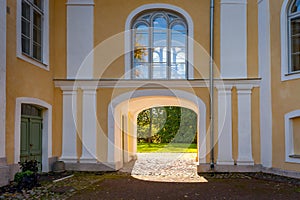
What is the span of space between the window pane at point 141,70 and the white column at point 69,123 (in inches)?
72.9

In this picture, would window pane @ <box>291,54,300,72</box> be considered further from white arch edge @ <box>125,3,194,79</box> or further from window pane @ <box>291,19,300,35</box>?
white arch edge @ <box>125,3,194,79</box>

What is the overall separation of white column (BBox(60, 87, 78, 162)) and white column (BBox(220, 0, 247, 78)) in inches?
171

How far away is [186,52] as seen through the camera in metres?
12.1

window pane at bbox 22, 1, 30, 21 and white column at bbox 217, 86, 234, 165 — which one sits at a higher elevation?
Answer: window pane at bbox 22, 1, 30, 21

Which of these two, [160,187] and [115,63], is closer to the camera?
[160,187]

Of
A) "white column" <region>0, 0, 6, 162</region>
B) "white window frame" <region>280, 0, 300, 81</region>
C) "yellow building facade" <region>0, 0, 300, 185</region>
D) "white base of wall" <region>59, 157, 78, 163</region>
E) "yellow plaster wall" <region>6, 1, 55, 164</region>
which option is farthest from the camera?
"white base of wall" <region>59, 157, 78, 163</region>

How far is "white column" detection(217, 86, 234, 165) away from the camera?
37.6ft

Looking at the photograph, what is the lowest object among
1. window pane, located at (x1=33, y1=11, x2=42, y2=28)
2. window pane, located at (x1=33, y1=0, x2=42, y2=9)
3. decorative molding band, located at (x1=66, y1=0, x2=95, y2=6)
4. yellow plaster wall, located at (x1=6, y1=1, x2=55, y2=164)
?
yellow plaster wall, located at (x1=6, y1=1, x2=55, y2=164)

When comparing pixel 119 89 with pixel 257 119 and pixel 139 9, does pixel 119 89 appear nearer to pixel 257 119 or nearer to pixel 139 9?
pixel 139 9

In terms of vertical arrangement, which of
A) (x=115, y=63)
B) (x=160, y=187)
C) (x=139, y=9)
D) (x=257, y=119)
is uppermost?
(x=139, y=9)

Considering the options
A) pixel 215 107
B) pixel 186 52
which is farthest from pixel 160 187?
pixel 186 52

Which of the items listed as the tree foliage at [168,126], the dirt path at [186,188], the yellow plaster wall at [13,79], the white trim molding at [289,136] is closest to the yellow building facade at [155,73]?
the white trim molding at [289,136]

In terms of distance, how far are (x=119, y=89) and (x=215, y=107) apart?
279 cm

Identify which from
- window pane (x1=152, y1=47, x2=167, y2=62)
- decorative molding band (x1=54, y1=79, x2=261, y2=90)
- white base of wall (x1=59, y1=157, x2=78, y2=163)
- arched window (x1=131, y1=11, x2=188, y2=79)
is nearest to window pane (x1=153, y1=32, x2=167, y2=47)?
arched window (x1=131, y1=11, x2=188, y2=79)
